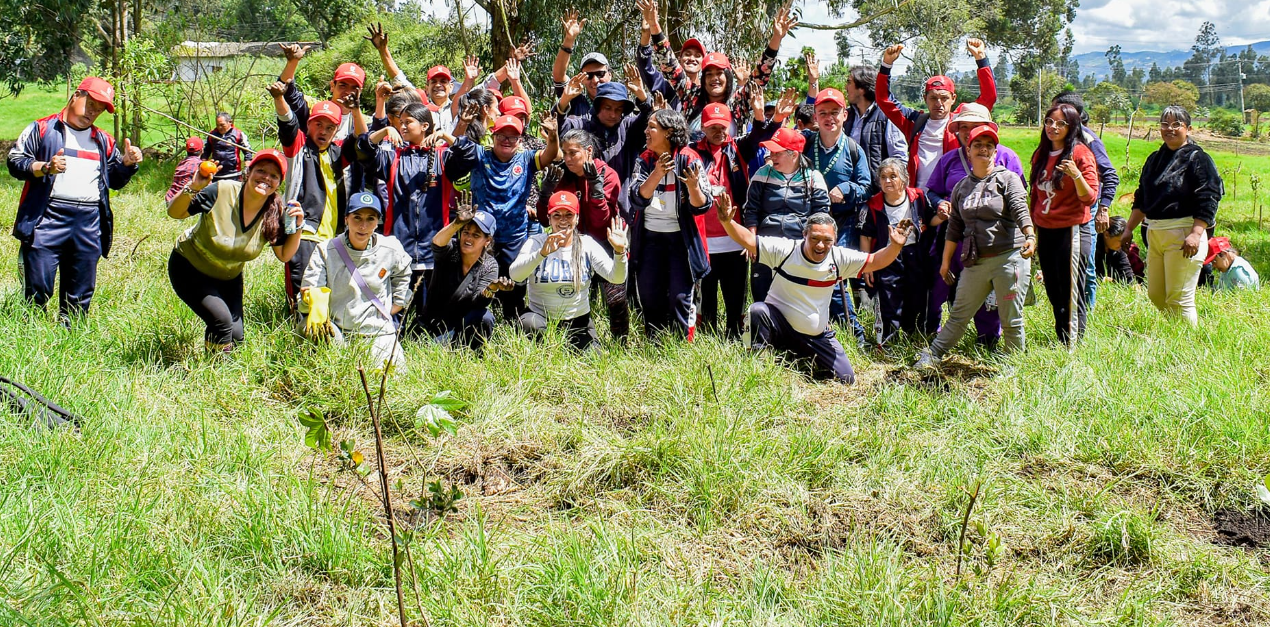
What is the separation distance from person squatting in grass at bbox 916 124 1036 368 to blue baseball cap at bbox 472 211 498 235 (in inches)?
111

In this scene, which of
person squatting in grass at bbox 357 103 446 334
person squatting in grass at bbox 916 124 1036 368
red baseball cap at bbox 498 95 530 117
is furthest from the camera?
red baseball cap at bbox 498 95 530 117

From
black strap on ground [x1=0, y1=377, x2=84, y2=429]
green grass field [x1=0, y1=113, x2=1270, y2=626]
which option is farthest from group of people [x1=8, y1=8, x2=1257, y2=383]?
black strap on ground [x1=0, y1=377, x2=84, y2=429]

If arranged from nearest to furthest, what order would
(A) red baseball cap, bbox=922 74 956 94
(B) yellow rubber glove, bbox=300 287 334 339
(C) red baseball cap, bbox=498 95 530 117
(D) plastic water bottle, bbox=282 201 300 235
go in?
(B) yellow rubber glove, bbox=300 287 334 339, (D) plastic water bottle, bbox=282 201 300 235, (C) red baseball cap, bbox=498 95 530 117, (A) red baseball cap, bbox=922 74 956 94

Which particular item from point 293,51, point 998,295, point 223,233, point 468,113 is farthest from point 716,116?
point 223,233

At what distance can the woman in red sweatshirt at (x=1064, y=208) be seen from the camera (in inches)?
222

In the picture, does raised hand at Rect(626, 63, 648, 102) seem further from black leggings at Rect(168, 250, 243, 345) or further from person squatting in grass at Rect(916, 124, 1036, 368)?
black leggings at Rect(168, 250, 243, 345)

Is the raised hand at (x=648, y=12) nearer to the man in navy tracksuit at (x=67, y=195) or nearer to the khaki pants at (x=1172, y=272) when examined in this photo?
the man in navy tracksuit at (x=67, y=195)

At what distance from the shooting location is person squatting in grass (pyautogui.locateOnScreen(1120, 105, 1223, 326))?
19.9ft

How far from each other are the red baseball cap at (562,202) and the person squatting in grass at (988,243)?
2.38 meters

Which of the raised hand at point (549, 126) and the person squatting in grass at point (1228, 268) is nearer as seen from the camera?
the raised hand at point (549, 126)

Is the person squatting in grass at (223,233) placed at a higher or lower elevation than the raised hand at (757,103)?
lower

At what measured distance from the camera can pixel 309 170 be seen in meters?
5.72

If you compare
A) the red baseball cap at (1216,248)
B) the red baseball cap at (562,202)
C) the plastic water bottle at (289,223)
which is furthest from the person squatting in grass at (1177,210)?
the plastic water bottle at (289,223)

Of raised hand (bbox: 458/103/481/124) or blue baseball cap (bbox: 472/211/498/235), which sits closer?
blue baseball cap (bbox: 472/211/498/235)
